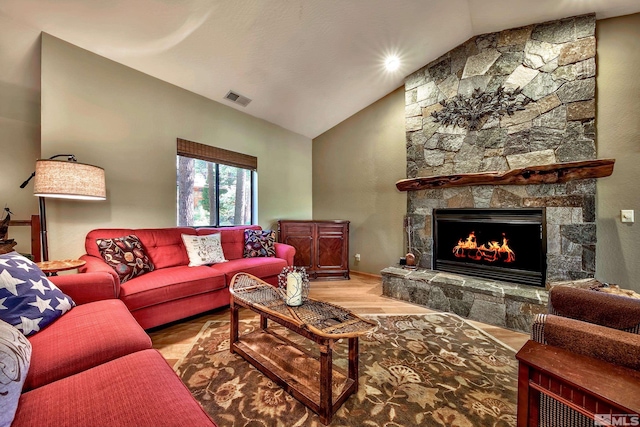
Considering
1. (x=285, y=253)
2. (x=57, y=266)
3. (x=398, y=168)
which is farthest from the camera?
(x=398, y=168)

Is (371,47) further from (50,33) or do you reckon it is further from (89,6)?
(50,33)

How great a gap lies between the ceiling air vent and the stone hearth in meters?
2.98

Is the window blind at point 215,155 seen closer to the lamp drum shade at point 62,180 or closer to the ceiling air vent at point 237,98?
the ceiling air vent at point 237,98

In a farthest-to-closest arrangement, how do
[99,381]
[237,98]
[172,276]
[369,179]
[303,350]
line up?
[369,179]
[237,98]
[172,276]
[303,350]
[99,381]

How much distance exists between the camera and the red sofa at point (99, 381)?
73cm

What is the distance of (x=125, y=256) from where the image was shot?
87.3 inches

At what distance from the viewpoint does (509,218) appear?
2668 millimetres

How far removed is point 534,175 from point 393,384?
7.95 ft

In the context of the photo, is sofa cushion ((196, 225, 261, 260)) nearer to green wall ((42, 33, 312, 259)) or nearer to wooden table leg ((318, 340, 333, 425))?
green wall ((42, 33, 312, 259))

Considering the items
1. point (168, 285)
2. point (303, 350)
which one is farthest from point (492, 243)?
point (168, 285)

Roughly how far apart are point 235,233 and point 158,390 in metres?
2.44

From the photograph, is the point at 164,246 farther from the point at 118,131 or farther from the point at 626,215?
the point at 626,215

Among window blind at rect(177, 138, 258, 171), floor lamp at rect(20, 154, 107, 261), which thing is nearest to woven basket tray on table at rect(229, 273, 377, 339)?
floor lamp at rect(20, 154, 107, 261)

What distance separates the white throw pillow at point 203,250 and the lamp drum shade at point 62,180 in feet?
3.15
